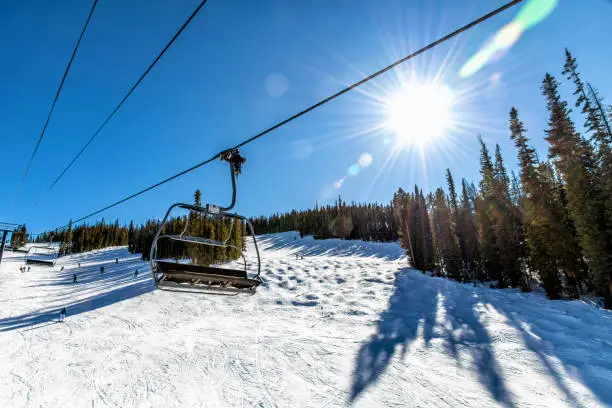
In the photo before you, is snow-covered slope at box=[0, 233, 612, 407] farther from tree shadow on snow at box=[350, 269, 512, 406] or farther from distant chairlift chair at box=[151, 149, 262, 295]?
distant chairlift chair at box=[151, 149, 262, 295]

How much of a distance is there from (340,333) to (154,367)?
842 cm

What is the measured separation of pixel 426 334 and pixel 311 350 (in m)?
5.87

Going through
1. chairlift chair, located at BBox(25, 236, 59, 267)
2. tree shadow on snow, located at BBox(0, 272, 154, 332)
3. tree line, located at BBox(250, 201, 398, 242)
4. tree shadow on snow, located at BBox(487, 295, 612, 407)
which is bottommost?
tree shadow on snow, located at BBox(487, 295, 612, 407)

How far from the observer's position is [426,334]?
45.0 ft

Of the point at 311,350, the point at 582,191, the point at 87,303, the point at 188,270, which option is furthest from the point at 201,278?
the point at 582,191

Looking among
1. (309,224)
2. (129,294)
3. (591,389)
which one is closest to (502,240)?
(591,389)

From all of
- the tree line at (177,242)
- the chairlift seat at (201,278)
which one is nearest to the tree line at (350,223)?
the tree line at (177,242)

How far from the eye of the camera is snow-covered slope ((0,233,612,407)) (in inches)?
347

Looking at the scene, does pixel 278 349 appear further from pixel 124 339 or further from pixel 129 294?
pixel 129 294

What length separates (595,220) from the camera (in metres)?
19.0

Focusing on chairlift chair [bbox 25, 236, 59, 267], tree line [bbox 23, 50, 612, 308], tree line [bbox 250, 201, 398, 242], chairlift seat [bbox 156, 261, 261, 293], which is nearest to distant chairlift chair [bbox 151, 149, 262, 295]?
chairlift seat [bbox 156, 261, 261, 293]

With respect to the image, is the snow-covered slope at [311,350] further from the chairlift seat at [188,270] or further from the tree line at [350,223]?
the tree line at [350,223]

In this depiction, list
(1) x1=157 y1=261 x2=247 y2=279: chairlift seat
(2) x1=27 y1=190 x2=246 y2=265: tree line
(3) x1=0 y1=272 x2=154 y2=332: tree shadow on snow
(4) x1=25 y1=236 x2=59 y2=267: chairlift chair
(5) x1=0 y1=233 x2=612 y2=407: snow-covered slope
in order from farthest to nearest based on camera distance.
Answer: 1. (2) x1=27 y1=190 x2=246 y2=265: tree line
2. (4) x1=25 y1=236 x2=59 y2=267: chairlift chair
3. (3) x1=0 y1=272 x2=154 y2=332: tree shadow on snow
4. (5) x1=0 y1=233 x2=612 y2=407: snow-covered slope
5. (1) x1=157 y1=261 x2=247 y2=279: chairlift seat

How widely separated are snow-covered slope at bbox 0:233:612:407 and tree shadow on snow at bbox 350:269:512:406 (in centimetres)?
7
